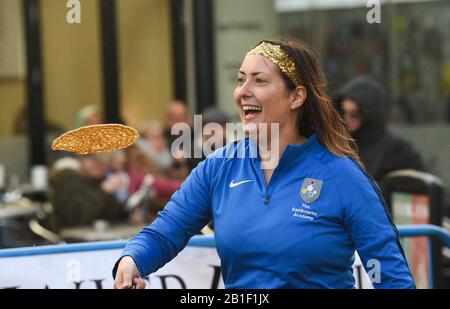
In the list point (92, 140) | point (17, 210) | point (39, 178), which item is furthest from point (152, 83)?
point (92, 140)

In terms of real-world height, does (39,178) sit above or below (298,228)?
below

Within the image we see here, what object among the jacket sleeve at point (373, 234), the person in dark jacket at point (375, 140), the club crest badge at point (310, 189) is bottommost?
the person in dark jacket at point (375, 140)

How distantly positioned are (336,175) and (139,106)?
10.5 m

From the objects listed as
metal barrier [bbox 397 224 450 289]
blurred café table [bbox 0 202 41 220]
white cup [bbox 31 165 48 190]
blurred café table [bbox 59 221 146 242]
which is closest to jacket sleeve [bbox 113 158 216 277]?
metal barrier [bbox 397 224 450 289]

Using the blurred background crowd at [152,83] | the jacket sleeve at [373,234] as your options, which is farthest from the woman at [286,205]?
the blurred background crowd at [152,83]

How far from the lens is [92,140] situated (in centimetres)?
372

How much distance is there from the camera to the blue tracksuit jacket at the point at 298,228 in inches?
134

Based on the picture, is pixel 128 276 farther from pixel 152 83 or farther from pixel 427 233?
pixel 152 83

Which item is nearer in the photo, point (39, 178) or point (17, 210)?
point (17, 210)

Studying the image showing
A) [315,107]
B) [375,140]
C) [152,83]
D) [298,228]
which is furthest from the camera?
[152,83]

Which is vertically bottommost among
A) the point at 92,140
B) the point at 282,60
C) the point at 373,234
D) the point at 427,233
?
the point at 427,233

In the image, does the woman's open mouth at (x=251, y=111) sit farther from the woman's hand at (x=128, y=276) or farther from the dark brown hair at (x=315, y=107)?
the woman's hand at (x=128, y=276)

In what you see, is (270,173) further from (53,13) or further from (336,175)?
(53,13)

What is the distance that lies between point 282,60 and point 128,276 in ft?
2.85
